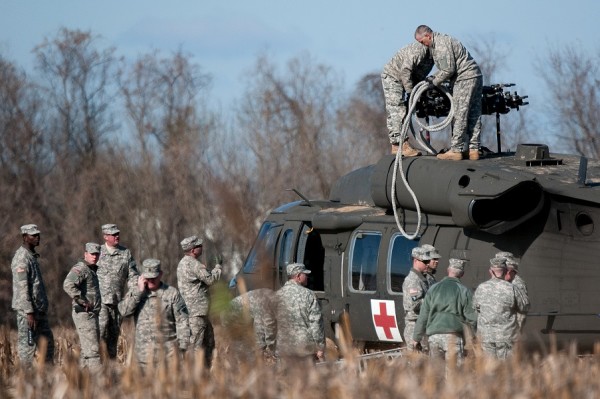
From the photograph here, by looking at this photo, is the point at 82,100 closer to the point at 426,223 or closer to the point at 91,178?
the point at 91,178

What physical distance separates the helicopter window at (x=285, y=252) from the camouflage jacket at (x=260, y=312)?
3037mm

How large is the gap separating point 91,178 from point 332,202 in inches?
1118

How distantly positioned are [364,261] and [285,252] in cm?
172

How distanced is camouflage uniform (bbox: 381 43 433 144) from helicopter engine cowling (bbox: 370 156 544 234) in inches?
46.2

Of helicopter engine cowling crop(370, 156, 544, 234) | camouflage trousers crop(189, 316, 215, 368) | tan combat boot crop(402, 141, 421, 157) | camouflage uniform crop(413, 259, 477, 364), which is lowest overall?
camouflage trousers crop(189, 316, 215, 368)

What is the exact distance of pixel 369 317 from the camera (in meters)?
15.5

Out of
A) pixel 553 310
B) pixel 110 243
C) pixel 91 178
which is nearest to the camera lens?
pixel 553 310

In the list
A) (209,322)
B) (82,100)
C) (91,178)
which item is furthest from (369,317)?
(82,100)

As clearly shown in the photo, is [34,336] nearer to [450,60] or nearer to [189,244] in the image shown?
[189,244]

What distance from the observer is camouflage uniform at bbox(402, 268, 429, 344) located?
14.1 meters

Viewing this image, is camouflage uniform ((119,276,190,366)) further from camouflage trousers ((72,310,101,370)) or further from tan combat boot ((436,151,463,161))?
tan combat boot ((436,151,463,161))

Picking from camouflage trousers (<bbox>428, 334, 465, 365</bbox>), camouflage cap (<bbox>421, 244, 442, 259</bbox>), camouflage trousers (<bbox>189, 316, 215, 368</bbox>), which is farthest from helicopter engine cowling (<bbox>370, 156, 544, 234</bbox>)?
camouflage trousers (<bbox>189, 316, 215, 368</bbox>)

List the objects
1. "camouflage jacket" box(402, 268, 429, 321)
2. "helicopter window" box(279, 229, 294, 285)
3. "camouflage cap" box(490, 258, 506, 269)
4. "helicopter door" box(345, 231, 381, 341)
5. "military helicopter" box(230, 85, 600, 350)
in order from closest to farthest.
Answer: "camouflage cap" box(490, 258, 506, 269) < "military helicopter" box(230, 85, 600, 350) < "camouflage jacket" box(402, 268, 429, 321) < "helicopter door" box(345, 231, 381, 341) < "helicopter window" box(279, 229, 294, 285)

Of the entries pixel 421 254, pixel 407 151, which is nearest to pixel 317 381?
pixel 421 254
